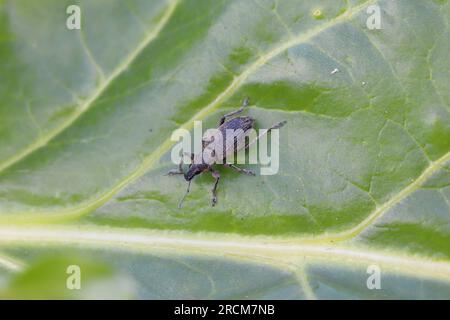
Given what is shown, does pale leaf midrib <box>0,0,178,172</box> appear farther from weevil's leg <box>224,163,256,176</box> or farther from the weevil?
weevil's leg <box>224,163,256,176</box>

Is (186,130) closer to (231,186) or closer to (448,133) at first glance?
(231,186)

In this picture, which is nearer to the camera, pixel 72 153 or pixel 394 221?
pixel 394 221

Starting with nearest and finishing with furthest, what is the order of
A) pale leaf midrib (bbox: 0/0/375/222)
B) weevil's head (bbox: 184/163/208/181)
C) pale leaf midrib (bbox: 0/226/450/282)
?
pale leaf midrib (bbox: 0/226/450/282) → pale leaf midrib (bbox: 0/0/375/222) → weevil's head (bbox: 184/163/208/181)

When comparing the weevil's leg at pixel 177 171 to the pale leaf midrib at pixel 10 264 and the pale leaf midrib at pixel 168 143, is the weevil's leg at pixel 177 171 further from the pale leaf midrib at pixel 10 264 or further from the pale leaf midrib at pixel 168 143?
the pale leaf midrib at pixel 10 264

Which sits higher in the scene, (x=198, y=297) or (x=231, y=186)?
(x=231, y=186)

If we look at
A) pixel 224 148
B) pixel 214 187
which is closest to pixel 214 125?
pixel 224 148

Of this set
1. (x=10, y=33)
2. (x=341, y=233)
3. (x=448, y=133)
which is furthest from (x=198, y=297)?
(x=10, y=33)

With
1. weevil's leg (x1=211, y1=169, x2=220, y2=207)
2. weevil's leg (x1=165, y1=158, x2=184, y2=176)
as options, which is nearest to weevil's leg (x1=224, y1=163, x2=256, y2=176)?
weevil's leg (x1=211, y1=169, x2=220, y2=207)
